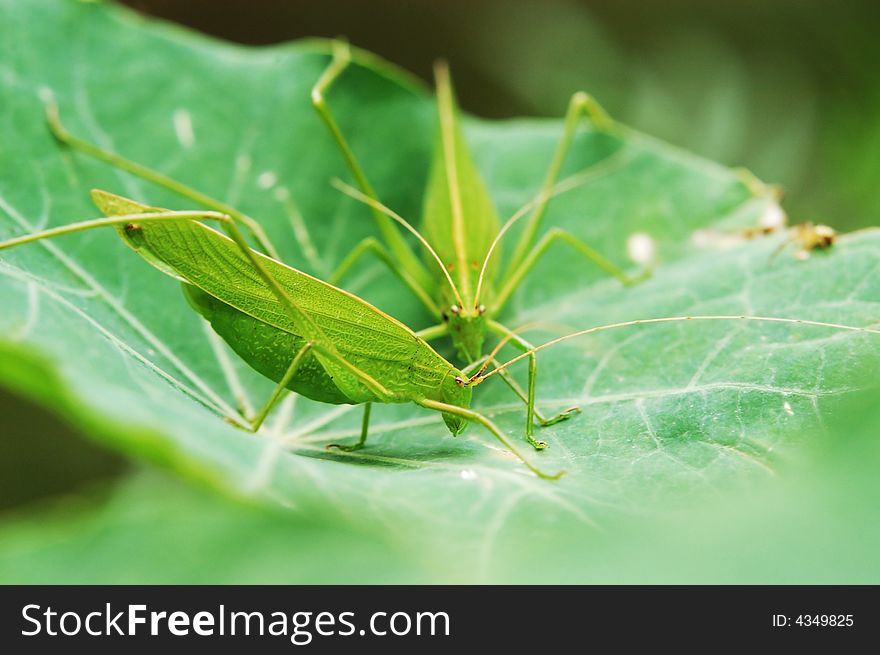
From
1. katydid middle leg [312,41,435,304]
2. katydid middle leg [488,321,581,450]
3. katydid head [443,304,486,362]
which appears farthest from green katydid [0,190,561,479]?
katydid middle leg [312,41,435,304]

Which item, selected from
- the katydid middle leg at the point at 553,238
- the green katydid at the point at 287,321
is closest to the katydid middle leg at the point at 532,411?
the green katydid at the point at 287,321

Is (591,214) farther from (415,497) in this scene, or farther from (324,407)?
(415,497)

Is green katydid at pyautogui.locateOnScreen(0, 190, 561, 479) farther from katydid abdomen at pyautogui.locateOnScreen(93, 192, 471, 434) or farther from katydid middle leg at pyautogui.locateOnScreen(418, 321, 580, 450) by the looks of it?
katydid middle leg at pyautogui.locateOnScreen(418, 321, 580, 450)

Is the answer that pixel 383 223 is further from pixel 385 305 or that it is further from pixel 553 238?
pixel 553 238

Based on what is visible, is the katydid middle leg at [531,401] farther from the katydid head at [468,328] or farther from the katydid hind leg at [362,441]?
the katydid hind leg at [362,441]

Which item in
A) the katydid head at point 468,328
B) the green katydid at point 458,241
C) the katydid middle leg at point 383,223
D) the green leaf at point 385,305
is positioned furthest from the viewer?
the katydid middle leg at point 383,223

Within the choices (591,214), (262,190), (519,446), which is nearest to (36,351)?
(519,446)
